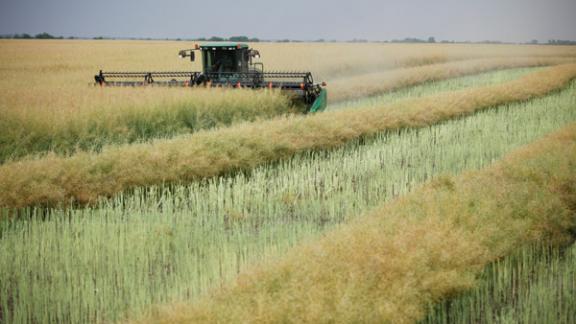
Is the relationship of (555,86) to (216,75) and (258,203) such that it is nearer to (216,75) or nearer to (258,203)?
(216,75)

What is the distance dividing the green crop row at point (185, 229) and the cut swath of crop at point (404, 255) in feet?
2.26

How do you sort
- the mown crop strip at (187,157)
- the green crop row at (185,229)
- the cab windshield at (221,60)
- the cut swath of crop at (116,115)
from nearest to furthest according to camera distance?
the green crop row at (185,229) < the mown crop strip at (187,157) < the cut swath of crop at (116,115) < the cab windshield at (221,60)

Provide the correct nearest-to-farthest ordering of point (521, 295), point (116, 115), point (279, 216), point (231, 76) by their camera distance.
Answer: point (521, 295) < point (279, 216) < point (116, 115) < point (231, 76)

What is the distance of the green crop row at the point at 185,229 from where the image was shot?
17.8 feet

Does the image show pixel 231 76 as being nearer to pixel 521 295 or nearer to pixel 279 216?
pixel 279 216

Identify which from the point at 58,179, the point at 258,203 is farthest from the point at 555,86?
the point at 58,179

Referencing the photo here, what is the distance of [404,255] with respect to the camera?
5.57 meters

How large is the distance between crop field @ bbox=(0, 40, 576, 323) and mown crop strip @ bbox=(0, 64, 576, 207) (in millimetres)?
33

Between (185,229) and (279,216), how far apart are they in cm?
129

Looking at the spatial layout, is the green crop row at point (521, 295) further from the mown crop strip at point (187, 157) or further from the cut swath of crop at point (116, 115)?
the cut swath of crop at point (116, 115)

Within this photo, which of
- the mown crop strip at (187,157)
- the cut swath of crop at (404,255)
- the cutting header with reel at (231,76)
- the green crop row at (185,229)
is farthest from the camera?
the cutting header with reel at (231,76)

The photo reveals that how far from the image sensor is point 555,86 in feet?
77.4

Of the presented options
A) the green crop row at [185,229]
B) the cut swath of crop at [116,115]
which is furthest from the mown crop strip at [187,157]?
the cut swath of crop at [116,115]

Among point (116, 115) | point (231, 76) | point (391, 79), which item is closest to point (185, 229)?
point (116, 115)
